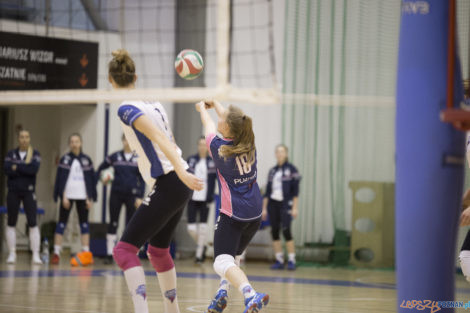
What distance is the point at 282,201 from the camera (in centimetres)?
1137

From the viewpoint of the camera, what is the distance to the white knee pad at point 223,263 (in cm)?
492

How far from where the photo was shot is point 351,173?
38.8 ft

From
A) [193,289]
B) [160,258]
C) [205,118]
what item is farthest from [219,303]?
[193,289]

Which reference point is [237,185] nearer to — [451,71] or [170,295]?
[170,295]

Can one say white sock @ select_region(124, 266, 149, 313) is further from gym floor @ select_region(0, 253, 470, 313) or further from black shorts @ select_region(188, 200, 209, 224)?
black shorts @ select_region(188, 200, 209, 224)

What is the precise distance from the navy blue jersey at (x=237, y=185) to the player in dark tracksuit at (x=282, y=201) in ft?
19.7

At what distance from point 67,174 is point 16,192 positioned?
0.85 m

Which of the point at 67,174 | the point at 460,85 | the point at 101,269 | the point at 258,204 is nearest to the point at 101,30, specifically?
the point at 67,174

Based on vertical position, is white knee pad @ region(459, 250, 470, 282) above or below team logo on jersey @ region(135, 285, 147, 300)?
above

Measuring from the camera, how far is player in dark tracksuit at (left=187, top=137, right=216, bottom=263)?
38.6 feet

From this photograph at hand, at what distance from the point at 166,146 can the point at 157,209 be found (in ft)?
1.56

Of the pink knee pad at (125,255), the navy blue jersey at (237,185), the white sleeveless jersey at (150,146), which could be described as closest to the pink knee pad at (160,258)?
the pink knee pad at (125,255)

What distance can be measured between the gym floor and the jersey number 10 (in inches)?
57.1

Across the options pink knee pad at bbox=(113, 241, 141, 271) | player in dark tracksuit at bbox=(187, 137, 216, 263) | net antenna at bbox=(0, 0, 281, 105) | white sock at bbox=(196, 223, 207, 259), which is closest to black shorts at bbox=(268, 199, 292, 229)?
player in dark tracksuit at bbox=(187, 137, 216, 263)
